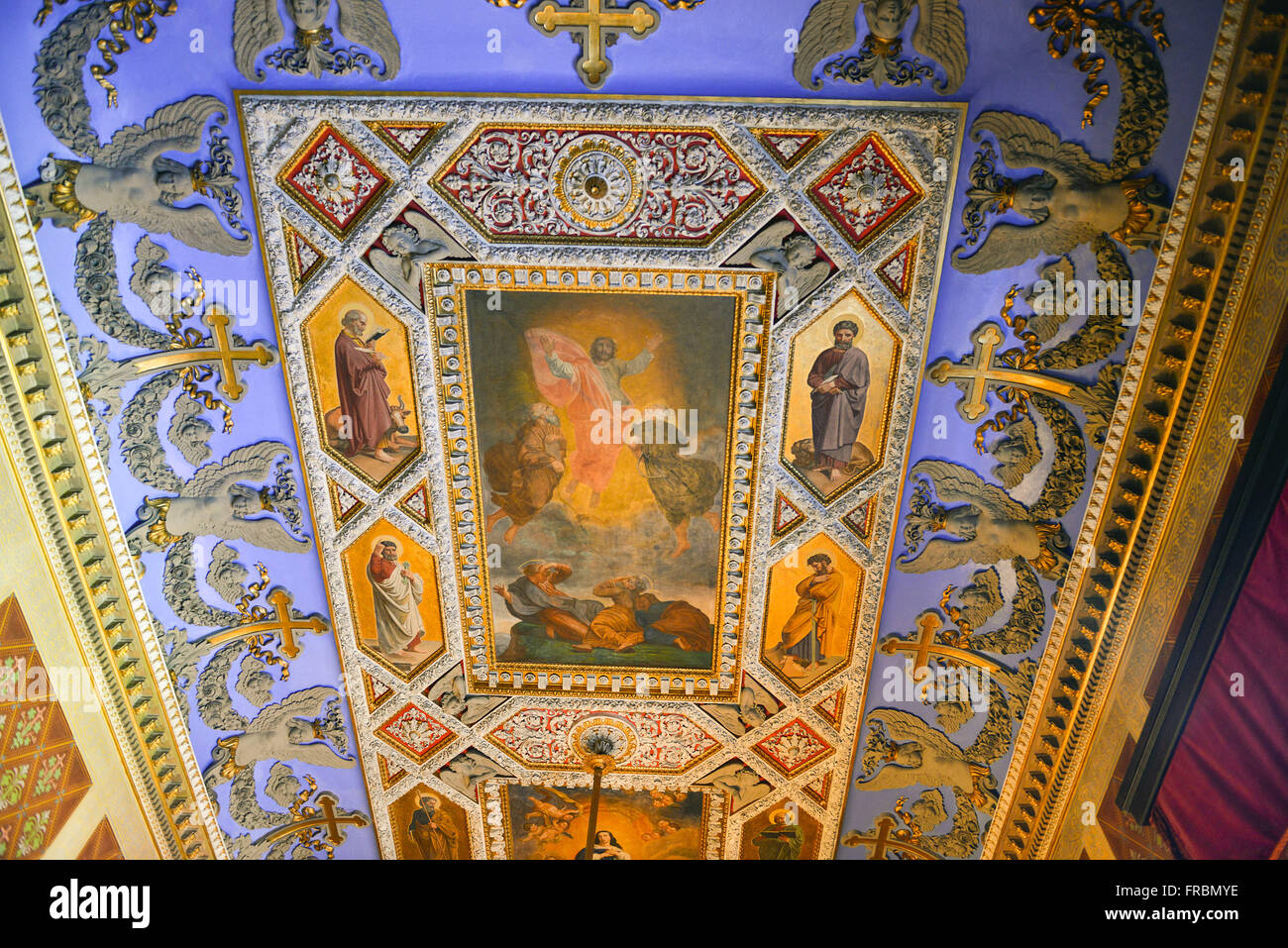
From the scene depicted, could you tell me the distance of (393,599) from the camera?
8.59 meters

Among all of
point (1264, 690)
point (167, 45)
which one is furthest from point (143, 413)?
point (1264, 690)

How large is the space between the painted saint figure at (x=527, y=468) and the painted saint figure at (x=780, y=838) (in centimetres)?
415

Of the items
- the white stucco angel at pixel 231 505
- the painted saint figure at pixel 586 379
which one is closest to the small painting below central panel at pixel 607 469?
the painted saint figure at pixel 586 379

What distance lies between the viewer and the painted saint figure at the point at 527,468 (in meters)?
7.60

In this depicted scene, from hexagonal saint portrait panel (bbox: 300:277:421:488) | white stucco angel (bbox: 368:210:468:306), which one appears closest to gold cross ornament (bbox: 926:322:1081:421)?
white stucco angel (bbox: 368:210:468:306)

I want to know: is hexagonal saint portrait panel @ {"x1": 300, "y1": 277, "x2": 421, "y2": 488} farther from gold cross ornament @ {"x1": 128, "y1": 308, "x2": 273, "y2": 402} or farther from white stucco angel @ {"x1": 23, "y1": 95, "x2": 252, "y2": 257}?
white stucco angel @ {"x1": 23, "y1": 95, "x2": 252, "y2": 257}

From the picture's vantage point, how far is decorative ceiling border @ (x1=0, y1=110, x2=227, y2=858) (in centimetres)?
646

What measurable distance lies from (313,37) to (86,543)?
13.1 ft

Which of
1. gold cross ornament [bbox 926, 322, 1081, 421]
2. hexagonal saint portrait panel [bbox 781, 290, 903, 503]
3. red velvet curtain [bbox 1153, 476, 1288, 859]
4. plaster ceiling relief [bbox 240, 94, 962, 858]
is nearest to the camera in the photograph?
red velvet curtain [bbox 1153, 476, 1288, 859]

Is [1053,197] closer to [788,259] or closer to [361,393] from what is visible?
[788,259]

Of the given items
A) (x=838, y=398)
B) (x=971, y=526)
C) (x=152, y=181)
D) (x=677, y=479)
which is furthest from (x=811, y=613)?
(x=152, y=181)

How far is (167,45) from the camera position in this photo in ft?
19.3

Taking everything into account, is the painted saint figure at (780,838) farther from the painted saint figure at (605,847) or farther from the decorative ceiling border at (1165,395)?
the decorative ceiling border at (1165,395)

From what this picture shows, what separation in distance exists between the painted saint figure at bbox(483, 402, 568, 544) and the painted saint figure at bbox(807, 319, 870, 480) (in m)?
1.89
